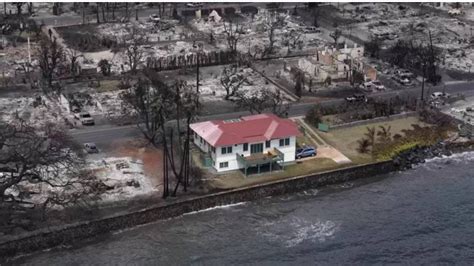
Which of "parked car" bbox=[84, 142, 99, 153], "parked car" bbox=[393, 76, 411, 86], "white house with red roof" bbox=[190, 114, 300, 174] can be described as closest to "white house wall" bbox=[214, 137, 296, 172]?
"white house with red roof" bbox=[190, 114, 300, 174]

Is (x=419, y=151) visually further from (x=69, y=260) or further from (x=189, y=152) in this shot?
(x=69, y=260)

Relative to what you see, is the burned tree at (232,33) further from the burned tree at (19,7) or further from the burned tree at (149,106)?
the burned tree at (19,7)

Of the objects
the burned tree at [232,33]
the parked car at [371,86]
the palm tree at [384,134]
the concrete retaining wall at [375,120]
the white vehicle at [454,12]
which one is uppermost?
the white vehicle at [454,12]

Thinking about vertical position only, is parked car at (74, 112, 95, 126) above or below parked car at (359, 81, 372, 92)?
below

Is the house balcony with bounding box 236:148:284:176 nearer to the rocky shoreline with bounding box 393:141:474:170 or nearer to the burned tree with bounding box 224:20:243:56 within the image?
the rocky shoreline with bounding box 393:141:474:170

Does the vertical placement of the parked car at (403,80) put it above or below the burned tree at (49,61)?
below

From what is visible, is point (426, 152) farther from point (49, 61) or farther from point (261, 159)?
point (49, 61)

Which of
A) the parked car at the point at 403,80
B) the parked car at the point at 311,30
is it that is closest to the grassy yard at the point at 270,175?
the parked car at the point at 403,80
